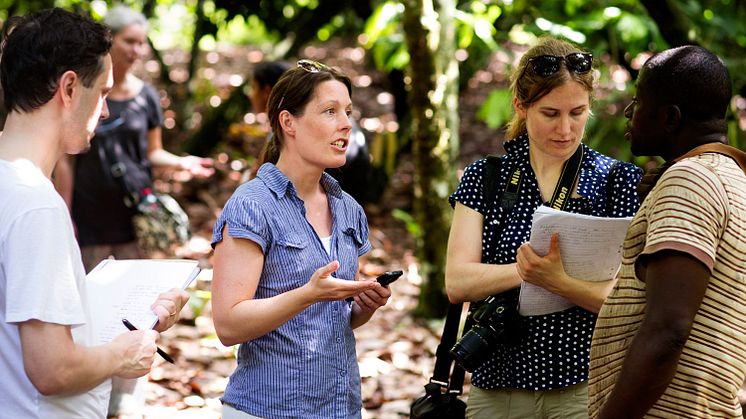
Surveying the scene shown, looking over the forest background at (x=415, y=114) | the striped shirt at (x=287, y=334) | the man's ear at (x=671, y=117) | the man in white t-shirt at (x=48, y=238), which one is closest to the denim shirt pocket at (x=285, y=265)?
the striped shirt at (x=287, y=334)

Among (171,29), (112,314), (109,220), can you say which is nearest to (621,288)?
(112,314)

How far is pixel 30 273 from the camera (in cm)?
192

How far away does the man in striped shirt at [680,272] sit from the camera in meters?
1.95

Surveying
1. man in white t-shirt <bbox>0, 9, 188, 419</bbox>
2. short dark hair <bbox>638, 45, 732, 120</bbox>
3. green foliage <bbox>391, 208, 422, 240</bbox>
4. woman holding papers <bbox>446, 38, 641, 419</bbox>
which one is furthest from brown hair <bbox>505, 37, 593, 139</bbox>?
green foliage <bbox>391, 208, 422, 240</bbox>

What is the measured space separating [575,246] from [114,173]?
3182mm

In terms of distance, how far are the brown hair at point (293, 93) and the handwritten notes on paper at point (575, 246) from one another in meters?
0.87

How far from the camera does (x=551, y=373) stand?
2736 mm

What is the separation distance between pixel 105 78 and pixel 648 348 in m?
1.51

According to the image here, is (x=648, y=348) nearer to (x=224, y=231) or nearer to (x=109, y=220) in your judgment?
(x=224, y=231)

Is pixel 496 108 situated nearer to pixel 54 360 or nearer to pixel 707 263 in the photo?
pixel 707 263

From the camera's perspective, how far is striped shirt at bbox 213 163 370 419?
103 inches

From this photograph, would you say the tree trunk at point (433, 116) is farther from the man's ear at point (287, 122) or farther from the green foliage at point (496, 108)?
the man's ear at point (287, 122)

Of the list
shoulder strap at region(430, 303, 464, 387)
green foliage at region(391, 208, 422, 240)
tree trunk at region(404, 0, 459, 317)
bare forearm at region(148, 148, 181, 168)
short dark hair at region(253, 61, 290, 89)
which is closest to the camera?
shoulder strap at region(430, 303, 464, 387)

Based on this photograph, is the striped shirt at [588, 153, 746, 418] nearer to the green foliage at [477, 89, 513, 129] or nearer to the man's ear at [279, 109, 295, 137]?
the man's ear at [279, 109, 295, 137]
